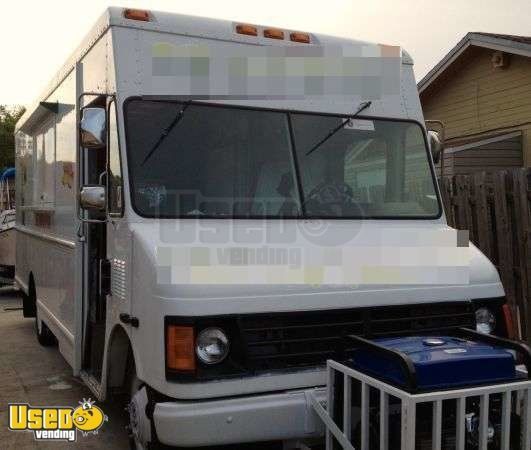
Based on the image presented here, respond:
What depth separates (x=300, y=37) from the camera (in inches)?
175

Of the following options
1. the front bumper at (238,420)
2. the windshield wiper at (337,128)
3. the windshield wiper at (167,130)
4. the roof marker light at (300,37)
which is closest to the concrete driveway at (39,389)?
the front bumper at (238,420)

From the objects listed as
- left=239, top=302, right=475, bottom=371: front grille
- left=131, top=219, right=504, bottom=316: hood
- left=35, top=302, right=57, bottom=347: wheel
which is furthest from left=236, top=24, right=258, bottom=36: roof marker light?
left=35, top=302, right=57, bottom=347: wheel

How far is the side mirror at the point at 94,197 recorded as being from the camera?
151 inches

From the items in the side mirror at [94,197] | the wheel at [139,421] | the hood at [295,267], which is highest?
the side mirror at [94,197]

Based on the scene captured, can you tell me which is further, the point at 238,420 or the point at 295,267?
the point at 295,267

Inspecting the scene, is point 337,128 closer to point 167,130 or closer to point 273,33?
point 273,33

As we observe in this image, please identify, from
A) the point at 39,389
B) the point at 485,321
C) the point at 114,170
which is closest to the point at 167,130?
the point at 114,170

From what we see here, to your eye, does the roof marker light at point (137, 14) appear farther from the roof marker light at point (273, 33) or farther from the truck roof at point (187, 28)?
the roof marker light at point (273, 33)

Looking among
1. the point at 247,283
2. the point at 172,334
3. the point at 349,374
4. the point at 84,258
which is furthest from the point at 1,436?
the point at 349,374

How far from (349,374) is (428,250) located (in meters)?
1.14

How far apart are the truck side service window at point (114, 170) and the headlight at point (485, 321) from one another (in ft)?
7.40

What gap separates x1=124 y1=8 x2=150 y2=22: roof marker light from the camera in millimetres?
3900

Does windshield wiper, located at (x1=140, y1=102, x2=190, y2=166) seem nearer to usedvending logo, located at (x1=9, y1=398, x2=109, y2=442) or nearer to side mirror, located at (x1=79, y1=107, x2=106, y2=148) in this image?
side mirror, located at (x1=79, y1=107, x2=106, y2=148)

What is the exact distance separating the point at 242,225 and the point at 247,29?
58.0 inches
